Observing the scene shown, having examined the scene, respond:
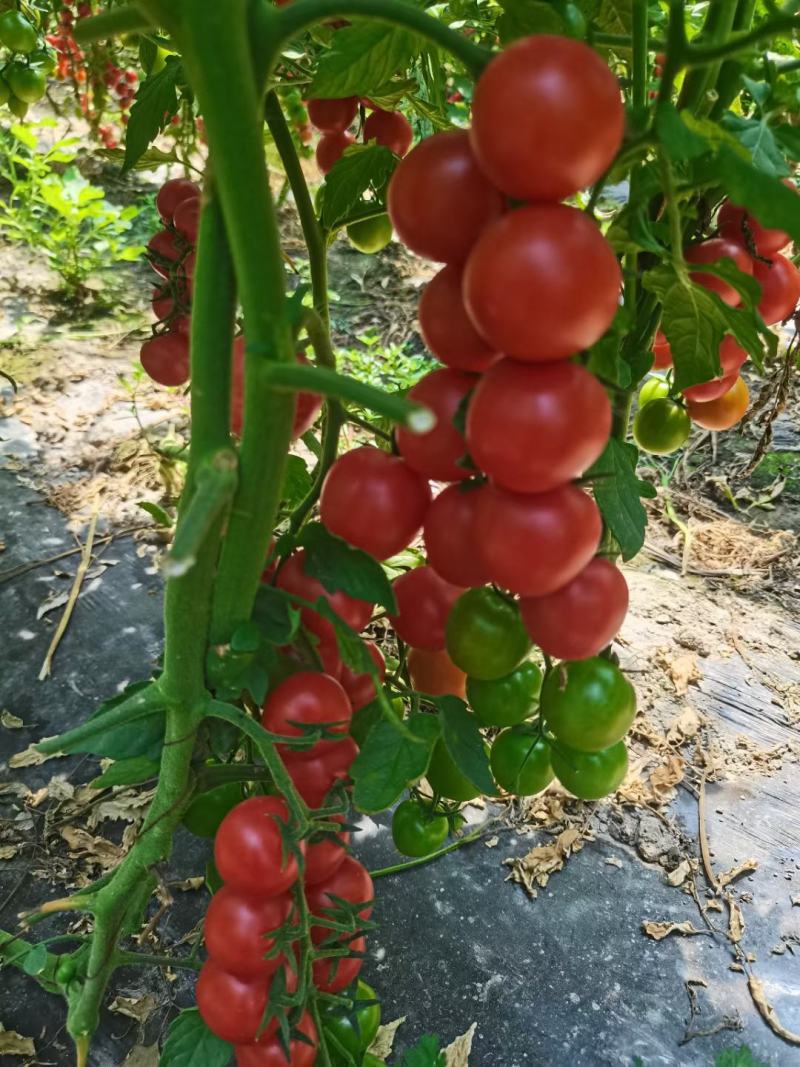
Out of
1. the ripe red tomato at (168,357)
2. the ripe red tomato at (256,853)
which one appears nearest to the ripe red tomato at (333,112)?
the ripe red tomato at (168,357)

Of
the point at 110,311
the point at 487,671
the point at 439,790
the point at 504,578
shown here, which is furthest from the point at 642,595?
the point at 110,311

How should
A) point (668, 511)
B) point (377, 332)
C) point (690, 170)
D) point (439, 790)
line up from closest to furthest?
point (690, 170)
point (439, 790)
point (668, 511)
point (377, 332)

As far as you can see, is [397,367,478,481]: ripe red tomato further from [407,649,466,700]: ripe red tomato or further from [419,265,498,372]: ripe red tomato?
[407,649,466,700]: ripe red tomato

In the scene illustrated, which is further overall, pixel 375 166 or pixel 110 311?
pixel 110 311

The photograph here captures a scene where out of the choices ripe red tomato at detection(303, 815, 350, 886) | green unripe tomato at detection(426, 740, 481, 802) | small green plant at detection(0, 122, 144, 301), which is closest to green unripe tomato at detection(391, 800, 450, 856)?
green unripe tomato at detection(426, 740, 481, 802)

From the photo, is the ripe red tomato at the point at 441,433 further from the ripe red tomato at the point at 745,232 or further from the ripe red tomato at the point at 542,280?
the ripe red tomato at the point at 745,232

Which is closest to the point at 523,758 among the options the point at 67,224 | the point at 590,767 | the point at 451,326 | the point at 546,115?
the point at 590,767

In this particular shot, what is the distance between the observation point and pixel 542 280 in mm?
347

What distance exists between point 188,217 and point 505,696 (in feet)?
1.34

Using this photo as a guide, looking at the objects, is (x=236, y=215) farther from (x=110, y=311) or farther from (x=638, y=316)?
(x=110, y=311)

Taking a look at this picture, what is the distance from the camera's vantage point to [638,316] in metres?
0.59

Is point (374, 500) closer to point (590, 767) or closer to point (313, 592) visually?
point (313, 592)

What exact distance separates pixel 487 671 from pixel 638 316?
0.26 m

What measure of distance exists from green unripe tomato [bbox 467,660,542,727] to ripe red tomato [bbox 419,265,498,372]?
10.5 inches
